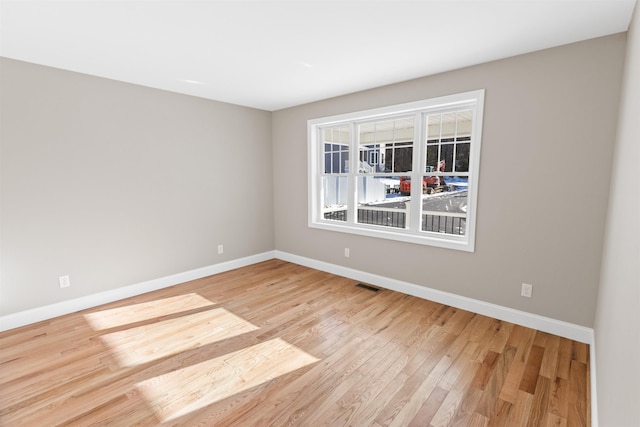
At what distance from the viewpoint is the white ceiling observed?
198 centimetres

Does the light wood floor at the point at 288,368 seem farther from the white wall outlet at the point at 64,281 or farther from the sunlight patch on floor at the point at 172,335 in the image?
the white wall outlet at the point at 64,281

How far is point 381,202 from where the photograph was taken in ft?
13.8

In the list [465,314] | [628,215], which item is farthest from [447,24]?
[465,314]

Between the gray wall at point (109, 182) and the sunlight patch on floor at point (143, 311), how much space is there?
406mm

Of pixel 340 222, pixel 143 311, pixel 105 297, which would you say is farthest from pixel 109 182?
pixel 340 222

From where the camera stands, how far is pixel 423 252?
3.54m

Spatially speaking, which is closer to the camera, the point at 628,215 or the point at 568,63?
the point at 628,215

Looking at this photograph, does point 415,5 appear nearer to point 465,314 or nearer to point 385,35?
point 385,35

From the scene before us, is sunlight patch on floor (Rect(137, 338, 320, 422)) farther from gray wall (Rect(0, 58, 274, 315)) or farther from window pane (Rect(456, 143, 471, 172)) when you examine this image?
A: window pane (Rect(456, 143, 471, 172))

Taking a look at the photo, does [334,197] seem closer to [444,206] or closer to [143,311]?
[444,206]

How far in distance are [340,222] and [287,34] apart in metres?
2.76

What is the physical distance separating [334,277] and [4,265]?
3537 millimetres

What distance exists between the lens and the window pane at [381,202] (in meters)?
3.98

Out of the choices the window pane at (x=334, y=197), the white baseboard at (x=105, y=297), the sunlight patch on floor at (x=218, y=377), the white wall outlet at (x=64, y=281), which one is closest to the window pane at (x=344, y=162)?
the window pane at (x=334, y=197)
